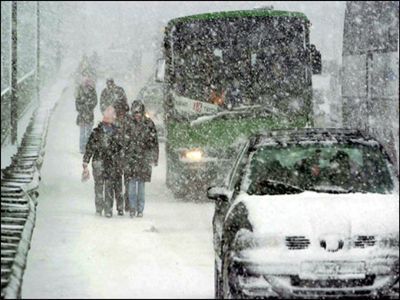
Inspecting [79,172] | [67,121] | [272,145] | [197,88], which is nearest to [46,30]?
[67,121]

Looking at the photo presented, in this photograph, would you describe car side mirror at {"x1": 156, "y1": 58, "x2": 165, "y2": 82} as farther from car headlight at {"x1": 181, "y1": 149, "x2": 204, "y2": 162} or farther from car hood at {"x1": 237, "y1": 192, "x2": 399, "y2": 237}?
car hood at {"x1": 237, "y1": 192, "x2": 399, "y2": 237}

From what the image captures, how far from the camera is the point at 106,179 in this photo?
50.2 ft

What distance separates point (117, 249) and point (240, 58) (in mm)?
6320

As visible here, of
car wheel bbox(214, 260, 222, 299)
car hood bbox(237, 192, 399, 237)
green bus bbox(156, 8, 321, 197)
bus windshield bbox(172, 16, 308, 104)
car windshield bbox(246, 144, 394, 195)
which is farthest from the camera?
bus windshield bbox(172, 16, 308, 104)

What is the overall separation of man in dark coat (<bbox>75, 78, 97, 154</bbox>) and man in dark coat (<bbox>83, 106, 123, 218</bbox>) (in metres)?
7.88

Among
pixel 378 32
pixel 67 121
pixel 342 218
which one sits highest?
pixel 378 32

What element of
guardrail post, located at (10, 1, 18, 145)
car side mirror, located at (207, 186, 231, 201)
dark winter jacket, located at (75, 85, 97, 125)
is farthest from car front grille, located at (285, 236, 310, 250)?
dark winter jacket, located at (75, 85, 97, 125)

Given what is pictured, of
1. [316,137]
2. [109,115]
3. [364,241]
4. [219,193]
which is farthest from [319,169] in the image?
[109,115]

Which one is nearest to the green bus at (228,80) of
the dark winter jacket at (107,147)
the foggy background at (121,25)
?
the dark winter jacket at (107,147)

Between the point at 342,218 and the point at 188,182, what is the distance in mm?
8960

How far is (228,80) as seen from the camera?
56.8 ft

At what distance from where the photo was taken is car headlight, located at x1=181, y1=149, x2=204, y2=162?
1673 centimetres

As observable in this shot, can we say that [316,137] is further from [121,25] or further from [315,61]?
[121,25]

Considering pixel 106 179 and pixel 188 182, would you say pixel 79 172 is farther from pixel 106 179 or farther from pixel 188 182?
pixel 106 179
